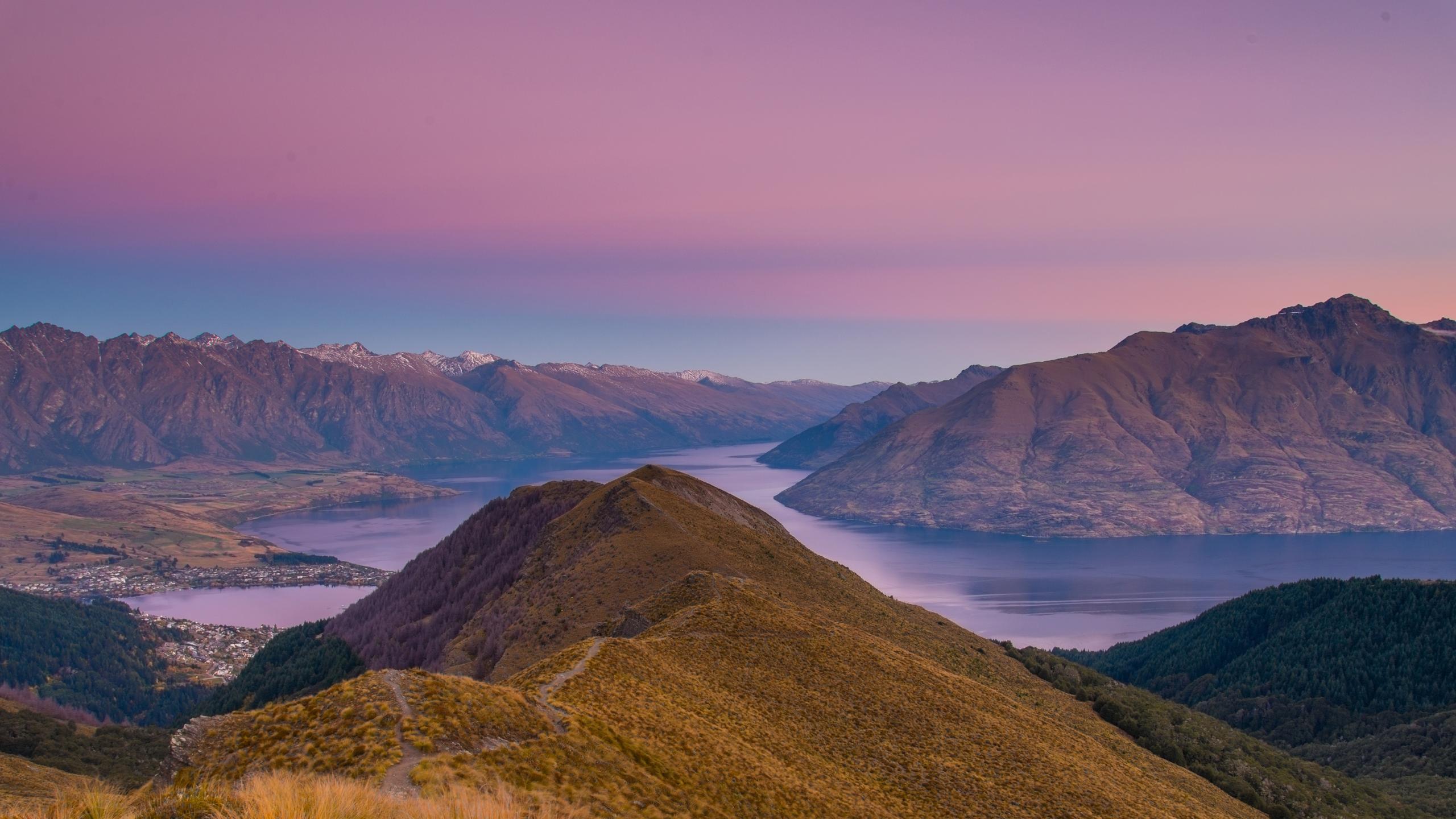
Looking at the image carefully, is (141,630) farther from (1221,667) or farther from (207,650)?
(1221,667)

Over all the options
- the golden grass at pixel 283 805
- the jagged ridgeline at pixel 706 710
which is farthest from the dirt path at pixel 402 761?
the golden grass at pixel 283 805

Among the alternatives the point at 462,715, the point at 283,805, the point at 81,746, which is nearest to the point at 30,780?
the point at 81,746

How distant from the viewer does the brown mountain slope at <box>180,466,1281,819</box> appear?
52.6 ft

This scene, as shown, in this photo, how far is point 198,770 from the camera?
15.3 meters

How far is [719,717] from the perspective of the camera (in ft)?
78.5

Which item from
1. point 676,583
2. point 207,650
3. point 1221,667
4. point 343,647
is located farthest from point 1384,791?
point 207,650

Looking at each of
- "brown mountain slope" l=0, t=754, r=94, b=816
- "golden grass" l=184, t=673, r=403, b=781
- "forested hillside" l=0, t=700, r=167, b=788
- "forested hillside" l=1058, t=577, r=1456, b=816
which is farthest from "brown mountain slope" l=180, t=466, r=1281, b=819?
"forested hillside" l=1058, t=577, r=1456, b=816

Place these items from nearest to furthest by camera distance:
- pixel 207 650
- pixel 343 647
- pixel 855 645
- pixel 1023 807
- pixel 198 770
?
pixel 198 770, pixel 1023 807, pixel 855 645, pixel 343 647, pixel 207 650

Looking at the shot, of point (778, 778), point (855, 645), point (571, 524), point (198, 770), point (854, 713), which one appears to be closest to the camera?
point (198, 770)

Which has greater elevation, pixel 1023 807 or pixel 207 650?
pixel 1023 807

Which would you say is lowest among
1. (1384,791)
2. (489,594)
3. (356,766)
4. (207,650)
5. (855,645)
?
(207,650)

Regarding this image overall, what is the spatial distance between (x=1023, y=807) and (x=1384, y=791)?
66655mm

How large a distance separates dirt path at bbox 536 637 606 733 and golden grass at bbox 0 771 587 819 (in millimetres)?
5004

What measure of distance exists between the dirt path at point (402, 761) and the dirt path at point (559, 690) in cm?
299
